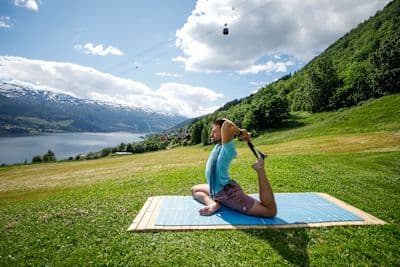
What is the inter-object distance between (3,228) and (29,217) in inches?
37.8

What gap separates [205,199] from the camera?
29.4ft

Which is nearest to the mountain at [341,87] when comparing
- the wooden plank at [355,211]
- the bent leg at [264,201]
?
the wooden plank at [355,211]

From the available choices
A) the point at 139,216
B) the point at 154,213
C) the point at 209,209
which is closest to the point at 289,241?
the point at 209,209

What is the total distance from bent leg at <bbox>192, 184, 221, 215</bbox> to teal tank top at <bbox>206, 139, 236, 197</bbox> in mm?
440

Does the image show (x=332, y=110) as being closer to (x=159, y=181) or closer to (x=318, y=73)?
(x=318, y=73)

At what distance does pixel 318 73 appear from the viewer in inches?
3068

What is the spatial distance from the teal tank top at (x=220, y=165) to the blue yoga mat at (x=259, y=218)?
89cm

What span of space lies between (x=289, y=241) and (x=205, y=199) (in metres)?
→ 3.03

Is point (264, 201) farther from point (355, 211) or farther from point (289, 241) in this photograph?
point (355, 211)

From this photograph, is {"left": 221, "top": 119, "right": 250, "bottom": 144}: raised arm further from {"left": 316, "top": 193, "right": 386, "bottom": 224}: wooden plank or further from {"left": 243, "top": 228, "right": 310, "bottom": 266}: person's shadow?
{"left": 316, "top": 193, "right": 386, "bottom": 224}: wooden plank

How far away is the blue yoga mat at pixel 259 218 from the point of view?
7.69 metres

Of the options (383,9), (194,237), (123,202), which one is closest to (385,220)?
(194,237)

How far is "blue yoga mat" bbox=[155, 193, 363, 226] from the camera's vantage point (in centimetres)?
769

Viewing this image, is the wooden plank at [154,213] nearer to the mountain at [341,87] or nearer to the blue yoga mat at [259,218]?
the blue yoga mat at [259,218]
